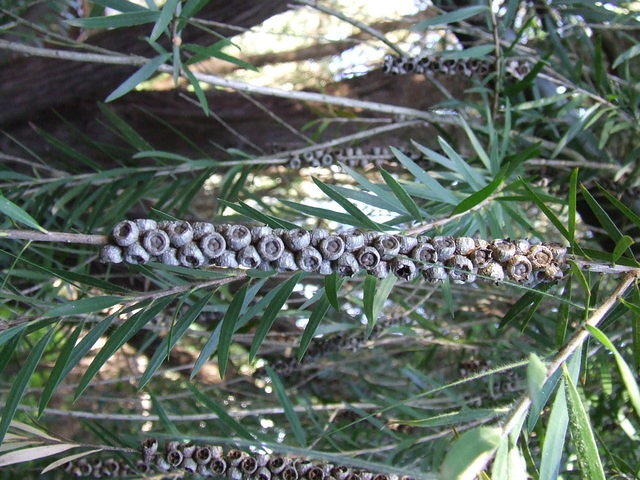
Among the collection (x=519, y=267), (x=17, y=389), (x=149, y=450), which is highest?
(x=519, y=267)

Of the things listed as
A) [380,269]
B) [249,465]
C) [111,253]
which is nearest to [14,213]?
[111,253]

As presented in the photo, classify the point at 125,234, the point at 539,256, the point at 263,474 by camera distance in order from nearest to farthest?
the point at 125,234
the point at 539,256
the point at 263,474

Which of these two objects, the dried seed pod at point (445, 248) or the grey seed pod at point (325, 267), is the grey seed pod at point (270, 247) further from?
the dried seed pod at point (445, 248)

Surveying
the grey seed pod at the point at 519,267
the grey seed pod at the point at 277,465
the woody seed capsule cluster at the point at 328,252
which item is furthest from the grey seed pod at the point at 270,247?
the grey seed pod at the point at 277,465

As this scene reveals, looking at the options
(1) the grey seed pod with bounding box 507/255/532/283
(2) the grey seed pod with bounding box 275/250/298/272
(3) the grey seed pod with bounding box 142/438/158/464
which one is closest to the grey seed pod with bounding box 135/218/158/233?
(2) the grey seed pod with bounding box 275/250/298/272

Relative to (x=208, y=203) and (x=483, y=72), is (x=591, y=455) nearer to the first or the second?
(x=483, y=72)

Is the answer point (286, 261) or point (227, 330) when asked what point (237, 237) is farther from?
point (227, 330)
